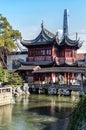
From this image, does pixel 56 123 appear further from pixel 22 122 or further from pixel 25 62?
pixel 25 62

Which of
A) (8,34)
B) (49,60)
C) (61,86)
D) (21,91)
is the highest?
(8,34)

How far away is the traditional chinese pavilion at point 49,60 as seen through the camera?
1828 inches

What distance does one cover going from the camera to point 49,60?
5019 centimetres

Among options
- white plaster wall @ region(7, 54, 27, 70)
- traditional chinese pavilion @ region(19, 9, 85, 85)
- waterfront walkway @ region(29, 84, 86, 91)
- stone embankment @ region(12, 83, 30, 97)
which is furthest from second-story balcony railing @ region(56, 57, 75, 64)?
stone embankment @ region(12, 83, 30, 97)

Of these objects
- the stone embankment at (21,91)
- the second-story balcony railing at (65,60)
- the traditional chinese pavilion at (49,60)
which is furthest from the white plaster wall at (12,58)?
the stone embankment at (21,91)

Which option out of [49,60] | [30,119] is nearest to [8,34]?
[49,60]

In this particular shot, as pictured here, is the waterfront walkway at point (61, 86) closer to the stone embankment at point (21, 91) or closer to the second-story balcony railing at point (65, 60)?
the stone embankment at point (21, 91)

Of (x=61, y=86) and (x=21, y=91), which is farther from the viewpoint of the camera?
(x=61, y=86)

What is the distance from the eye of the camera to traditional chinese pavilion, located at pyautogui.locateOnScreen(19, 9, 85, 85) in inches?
1828

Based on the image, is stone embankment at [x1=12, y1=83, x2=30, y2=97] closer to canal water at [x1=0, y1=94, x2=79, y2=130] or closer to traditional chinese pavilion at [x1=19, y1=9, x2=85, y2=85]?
traditional chinese pavilion at [x1=19, y1=9, x2=85, y2=85]

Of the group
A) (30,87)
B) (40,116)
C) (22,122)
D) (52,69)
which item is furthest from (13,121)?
(52,69)

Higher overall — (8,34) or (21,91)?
(8,34)

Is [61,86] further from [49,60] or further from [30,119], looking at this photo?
[30,119]

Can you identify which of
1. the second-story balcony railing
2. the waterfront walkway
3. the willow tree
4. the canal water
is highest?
the willow tree
